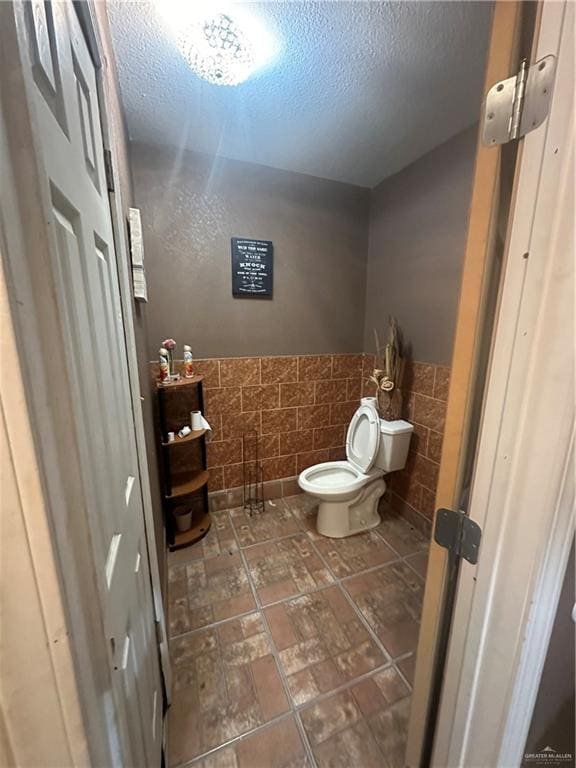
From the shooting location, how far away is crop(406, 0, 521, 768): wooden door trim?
492 millimetres

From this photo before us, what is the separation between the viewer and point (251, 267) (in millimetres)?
2119

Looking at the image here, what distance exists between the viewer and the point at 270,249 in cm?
215

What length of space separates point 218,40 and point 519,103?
123 centimetres

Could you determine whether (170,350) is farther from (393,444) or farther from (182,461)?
(393,444)

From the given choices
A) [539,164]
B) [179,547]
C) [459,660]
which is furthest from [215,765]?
[539,164]

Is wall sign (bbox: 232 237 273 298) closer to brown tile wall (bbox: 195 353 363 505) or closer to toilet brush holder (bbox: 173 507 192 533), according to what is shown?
brown tile wall (bbox: 195 353 363 505)

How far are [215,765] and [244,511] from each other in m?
1.39

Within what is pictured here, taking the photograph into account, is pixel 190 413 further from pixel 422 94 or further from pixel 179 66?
pixel 422 94

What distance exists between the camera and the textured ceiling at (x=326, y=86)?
1.08 metres

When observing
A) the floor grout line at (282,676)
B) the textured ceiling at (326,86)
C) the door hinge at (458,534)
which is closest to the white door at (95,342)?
the floor grout line at (282,676)

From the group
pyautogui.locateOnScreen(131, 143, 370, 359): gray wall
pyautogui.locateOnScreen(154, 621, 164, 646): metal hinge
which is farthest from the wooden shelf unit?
pyautogui.locateOnScreen(154, 621, 164, 646): metal hinge

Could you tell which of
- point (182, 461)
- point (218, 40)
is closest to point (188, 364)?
point (182, 461)

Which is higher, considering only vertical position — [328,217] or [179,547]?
[328,217]

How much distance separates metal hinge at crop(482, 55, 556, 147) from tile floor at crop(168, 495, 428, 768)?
175 centimetres
